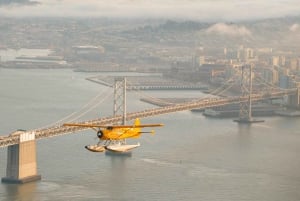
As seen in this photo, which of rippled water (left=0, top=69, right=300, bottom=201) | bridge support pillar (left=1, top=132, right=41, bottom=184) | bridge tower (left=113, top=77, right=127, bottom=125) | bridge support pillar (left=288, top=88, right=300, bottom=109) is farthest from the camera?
bridge support pillar (left=288, top=88, right=300, bottom=109)

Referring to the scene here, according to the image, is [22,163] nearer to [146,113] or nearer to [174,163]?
[174,163]

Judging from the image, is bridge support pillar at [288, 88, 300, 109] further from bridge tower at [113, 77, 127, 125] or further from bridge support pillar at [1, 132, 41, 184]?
bridge support pillar at [1, 132, 41, 184]

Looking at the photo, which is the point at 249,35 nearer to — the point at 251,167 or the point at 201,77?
the point at 201,77

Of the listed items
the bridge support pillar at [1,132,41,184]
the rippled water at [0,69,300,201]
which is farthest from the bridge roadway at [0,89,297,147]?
the rippled water at [0,69,300,201]

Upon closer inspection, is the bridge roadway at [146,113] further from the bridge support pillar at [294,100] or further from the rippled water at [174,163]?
the rippled water at [174,163]

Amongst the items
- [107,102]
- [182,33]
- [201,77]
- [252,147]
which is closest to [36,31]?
[182,33]

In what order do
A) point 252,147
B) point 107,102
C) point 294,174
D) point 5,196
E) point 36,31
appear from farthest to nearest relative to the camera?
1. point 36,31
2. point 107,102
3. point 252,147
4. point 294,174
5. point 5,196
